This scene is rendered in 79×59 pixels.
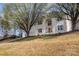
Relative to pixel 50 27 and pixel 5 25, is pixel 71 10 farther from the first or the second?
pixel 5 25

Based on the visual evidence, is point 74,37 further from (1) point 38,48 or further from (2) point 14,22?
(2) point 14,22

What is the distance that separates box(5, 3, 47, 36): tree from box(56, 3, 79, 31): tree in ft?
0.51

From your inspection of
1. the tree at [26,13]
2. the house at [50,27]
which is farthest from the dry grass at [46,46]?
the tree at [26,13]

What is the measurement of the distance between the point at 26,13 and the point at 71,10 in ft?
1.39

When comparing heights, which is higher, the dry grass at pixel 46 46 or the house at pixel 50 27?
the house at pixel 50 27

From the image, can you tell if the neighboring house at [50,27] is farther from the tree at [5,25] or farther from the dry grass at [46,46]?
the tree at [5,25]

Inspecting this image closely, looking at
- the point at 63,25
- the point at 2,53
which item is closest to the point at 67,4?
the point at 63,25

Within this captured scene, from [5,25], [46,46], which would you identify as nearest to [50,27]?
[46,46]

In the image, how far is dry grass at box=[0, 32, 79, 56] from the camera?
1.85 metres

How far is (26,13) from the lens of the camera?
191cm

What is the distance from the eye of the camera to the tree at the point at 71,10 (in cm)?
188

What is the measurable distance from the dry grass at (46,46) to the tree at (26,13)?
173 millimetres

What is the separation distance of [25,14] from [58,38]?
0.38 meters

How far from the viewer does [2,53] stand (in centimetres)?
186
